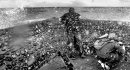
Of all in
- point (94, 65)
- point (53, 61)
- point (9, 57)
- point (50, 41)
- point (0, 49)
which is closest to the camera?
point (94, 65)

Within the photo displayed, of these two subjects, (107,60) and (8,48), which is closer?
(107,60)

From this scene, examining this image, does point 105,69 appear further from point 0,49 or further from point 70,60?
point 0,49

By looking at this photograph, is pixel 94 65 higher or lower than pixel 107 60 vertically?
lower

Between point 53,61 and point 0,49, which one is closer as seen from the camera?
point 53,61

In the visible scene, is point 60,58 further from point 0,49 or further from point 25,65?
point 0,49

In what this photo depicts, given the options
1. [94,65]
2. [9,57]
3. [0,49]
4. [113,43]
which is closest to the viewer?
[113,43]

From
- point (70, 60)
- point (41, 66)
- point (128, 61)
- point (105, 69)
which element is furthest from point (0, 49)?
point (128, 61)

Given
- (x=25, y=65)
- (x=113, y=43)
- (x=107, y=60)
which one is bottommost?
(x=25, y=65)

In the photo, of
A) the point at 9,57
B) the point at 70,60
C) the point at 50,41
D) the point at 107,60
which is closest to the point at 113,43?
the point at 107,60

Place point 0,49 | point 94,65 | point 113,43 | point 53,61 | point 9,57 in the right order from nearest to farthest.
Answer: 1. point 113,43
2. point 94,65
3. point 53,61
4. point 9,57
5. point 0,49
